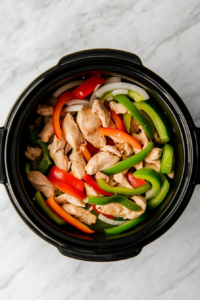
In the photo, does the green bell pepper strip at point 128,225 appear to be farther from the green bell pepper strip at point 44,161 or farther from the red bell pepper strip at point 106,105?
the red bell pepper strip at point 106,105

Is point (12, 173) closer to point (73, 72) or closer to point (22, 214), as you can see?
point (22, 214)

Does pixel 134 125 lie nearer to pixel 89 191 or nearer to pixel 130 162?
pixel 130 162

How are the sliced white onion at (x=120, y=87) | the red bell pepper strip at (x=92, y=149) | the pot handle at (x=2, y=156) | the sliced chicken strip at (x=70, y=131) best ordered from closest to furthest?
the pot handle at (x=2, y=156) < the sliced white onion at (x=120, y=87) < the sliced chicken strip at (x=70, y=131) < the red bell pepper strip at (x=92, y=149)

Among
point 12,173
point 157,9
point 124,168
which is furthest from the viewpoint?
point 157,9

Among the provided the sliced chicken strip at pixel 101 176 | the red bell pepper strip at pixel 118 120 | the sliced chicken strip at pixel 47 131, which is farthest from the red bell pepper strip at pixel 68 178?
the red bell pepper strip at pixel 118 120

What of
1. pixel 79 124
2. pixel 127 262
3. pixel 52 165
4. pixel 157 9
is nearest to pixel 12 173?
pixel 52 165

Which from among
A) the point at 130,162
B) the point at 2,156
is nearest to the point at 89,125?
the point at 130,162
